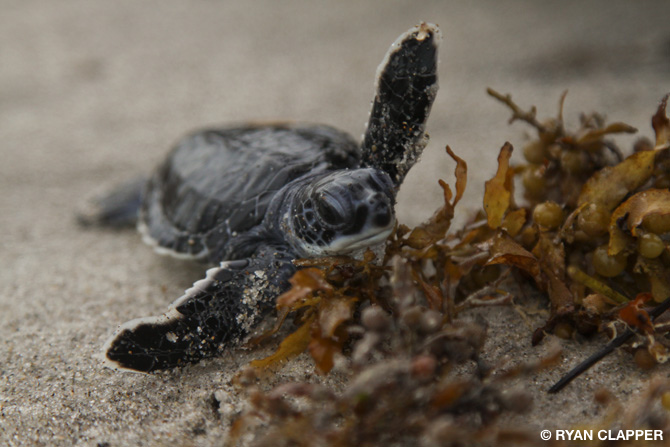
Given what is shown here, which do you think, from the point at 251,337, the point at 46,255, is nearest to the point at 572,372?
the point at 251,337

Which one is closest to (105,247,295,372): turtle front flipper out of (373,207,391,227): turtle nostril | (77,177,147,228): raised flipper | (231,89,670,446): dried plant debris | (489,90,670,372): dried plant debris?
(231,89,670,446): dried plant debris

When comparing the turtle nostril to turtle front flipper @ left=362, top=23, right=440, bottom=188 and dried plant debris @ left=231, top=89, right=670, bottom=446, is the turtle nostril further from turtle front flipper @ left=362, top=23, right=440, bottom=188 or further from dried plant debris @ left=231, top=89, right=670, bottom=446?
turtle front flipper @ left=362, top=23, right=440, bottom=188

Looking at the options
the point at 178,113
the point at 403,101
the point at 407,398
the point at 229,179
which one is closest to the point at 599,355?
the point at 407,398

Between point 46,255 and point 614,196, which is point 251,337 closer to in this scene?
point 614,196

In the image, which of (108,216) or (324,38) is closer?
(108,216)

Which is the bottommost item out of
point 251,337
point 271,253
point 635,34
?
point 251,337

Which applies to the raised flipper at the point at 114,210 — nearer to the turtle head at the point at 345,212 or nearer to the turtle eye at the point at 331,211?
the turtle head at the point at 345,212

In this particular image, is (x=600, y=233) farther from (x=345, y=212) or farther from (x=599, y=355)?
(x=345, y=212)
